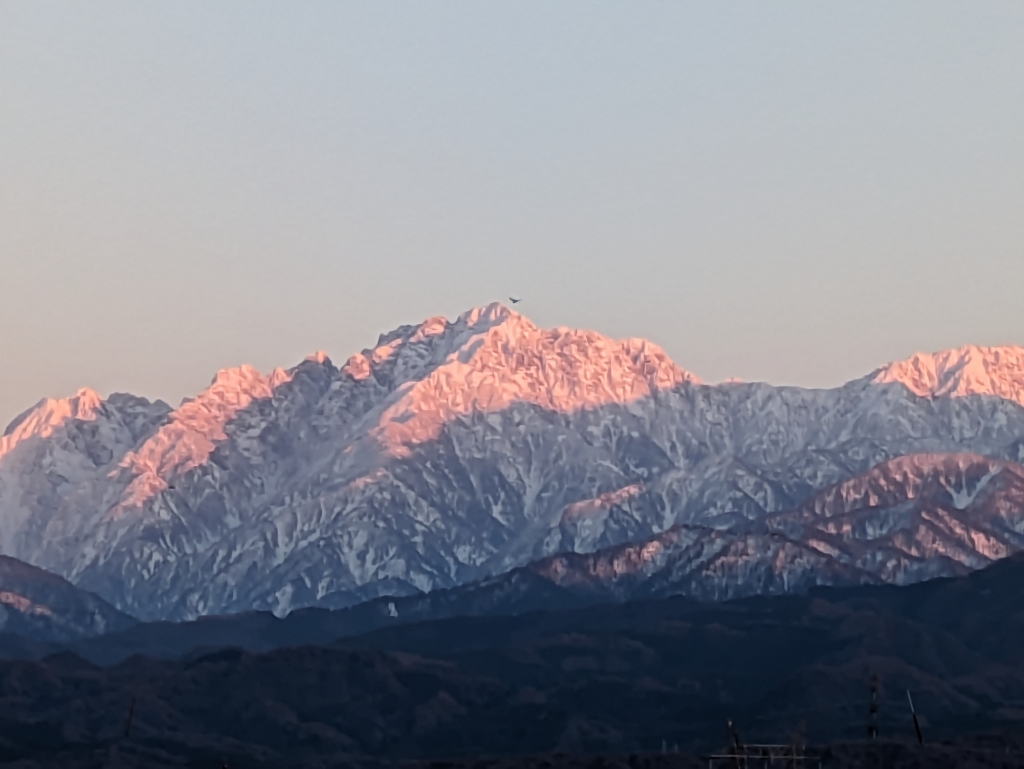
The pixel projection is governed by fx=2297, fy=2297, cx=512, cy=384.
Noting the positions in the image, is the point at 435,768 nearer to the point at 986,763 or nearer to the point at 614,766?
the point at 614,766

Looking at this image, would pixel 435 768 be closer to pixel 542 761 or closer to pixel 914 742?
pixel 542 761

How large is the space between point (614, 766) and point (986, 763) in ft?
97.3

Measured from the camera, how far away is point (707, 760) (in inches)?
7249

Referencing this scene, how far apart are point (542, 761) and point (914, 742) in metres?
30.6

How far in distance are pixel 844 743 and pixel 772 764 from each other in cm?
815

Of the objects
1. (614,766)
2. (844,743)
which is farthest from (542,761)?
(844,743)

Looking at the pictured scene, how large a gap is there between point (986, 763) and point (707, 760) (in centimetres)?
2238

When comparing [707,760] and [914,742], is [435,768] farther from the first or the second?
[914,742]

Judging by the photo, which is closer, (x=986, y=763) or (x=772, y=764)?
(x=986, y=763)

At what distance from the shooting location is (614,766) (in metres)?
185

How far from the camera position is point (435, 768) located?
193 m

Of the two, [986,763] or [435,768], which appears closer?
[986,763]

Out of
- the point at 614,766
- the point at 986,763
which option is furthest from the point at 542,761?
the point at 986,763

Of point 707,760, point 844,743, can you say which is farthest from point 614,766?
point 844,743
